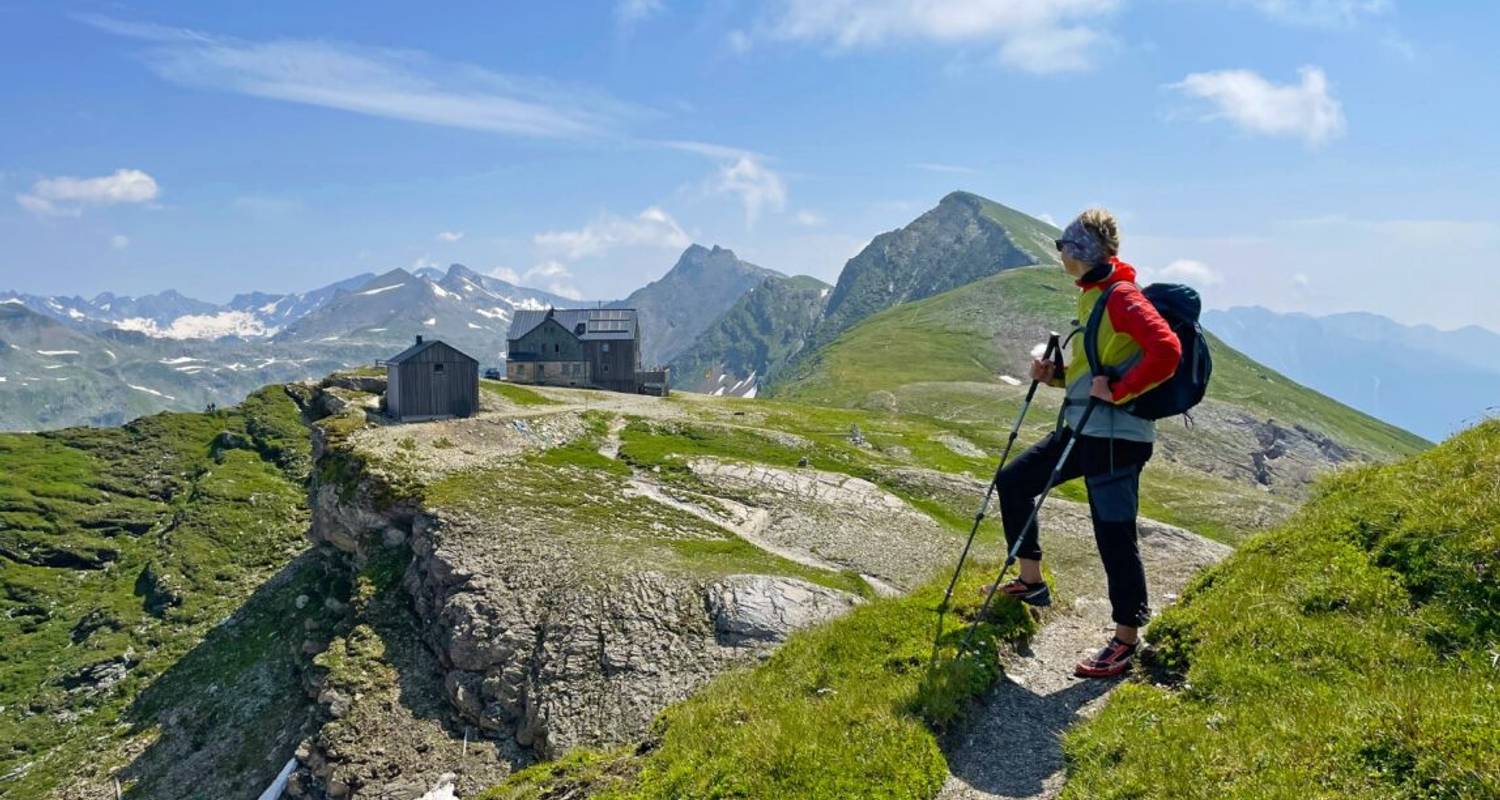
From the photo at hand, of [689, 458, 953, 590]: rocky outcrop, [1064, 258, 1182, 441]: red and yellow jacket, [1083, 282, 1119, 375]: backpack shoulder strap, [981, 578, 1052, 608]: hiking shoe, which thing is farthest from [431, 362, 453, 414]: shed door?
[1083, 282, 1119, 375]: backpack shoulder strap

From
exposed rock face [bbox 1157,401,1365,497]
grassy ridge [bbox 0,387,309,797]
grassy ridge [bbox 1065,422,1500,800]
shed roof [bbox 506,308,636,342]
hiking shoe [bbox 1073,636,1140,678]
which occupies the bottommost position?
grassy ridge [bbox 0,387,309,797]

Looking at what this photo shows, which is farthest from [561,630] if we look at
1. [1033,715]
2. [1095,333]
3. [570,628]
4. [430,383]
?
[430,383]

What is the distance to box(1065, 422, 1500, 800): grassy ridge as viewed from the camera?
20.6 ft

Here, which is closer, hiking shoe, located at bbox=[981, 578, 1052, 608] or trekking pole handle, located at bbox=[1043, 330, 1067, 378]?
trekking pole handle, located at bbox=[1043, 330, 1067, 378]

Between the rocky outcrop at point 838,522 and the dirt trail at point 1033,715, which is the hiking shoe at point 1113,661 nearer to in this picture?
the dirt trail at point 1033,715

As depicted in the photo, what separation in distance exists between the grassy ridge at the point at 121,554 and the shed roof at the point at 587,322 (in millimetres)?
27732

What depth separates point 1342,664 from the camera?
26.4 ft

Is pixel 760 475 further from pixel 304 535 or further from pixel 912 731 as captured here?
pixel 304 535

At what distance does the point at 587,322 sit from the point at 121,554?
163 ft

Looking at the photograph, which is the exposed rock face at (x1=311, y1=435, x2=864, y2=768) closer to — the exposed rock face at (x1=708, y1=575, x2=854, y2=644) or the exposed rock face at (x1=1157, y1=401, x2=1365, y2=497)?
the exposed rock face at (x1=708, y1=575, x2=854, y2=644)

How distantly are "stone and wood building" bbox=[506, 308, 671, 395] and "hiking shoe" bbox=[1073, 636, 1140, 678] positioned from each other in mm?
80560

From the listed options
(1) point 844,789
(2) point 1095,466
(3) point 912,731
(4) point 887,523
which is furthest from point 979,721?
(4) point 887,523

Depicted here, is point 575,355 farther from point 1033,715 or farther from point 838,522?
point 1033,715

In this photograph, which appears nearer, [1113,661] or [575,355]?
[1113,661]
